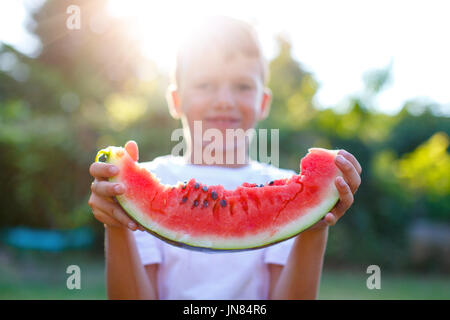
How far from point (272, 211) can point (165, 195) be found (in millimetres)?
515

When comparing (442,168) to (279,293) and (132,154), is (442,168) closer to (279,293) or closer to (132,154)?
(279,293)

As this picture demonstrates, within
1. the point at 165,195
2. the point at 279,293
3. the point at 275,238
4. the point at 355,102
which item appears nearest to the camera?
the point at 275,238

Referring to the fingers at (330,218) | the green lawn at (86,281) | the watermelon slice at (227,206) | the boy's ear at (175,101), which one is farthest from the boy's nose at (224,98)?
the green lawn at (86,281)

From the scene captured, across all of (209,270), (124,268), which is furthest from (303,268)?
(124,268)

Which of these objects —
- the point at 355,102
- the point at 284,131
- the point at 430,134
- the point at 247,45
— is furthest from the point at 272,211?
the point at 430,134

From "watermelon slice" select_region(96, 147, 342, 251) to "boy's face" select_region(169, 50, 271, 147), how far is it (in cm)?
59

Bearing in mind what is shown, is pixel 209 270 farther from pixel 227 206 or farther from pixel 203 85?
pixel 203 85

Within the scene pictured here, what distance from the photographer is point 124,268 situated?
Result: 6.28 feet

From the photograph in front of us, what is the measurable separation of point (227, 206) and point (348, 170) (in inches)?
23.1

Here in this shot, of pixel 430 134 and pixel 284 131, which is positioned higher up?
pixel 430 134

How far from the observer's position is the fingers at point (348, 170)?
1549 mm

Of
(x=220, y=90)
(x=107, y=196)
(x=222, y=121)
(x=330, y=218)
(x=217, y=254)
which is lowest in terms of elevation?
(x=217, y=254)

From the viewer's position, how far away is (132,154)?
5.74 feet

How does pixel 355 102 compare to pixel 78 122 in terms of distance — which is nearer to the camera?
pixel 78 122
